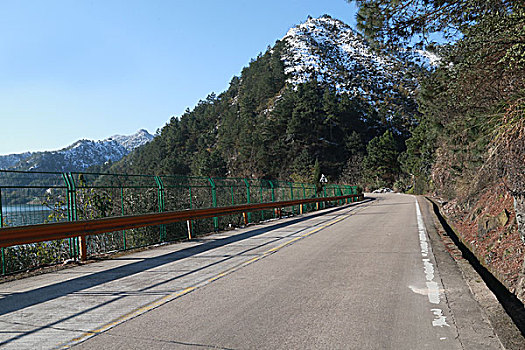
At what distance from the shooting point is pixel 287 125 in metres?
102

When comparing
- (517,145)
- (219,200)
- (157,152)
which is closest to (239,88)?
(157,152)

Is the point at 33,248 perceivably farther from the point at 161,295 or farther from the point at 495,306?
the point at 495,306

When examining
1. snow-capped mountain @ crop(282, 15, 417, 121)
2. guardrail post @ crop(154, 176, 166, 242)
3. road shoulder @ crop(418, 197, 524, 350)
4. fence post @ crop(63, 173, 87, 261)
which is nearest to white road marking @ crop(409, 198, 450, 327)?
road shoulder @ crop(418, 197, 524, 350)

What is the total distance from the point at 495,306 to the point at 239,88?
170510 mm

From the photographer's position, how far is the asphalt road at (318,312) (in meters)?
→ 4.50

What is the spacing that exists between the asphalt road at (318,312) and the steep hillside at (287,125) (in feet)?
238

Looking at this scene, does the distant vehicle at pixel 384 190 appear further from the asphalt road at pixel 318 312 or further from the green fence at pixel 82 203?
the asphalt road at pixel 318 312

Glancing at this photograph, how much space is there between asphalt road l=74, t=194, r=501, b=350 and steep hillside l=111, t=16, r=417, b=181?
7255cm

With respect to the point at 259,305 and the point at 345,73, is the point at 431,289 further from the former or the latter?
the point at 345,73

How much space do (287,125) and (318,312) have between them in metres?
98.0

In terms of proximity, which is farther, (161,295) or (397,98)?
(397,98)

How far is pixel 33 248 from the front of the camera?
11086 mm

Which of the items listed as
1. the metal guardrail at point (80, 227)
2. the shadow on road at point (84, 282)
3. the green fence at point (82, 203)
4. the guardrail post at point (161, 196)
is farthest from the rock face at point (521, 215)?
the guardrail post at point (161, 196)

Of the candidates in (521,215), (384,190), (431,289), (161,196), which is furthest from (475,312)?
(384,190)
